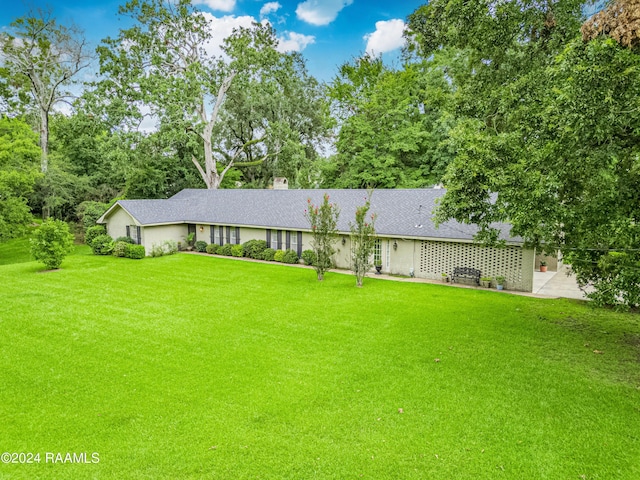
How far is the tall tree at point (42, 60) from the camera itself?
102 feet

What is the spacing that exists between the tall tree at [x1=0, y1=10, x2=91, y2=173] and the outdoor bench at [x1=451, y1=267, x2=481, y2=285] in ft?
110

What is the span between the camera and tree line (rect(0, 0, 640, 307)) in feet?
26.3

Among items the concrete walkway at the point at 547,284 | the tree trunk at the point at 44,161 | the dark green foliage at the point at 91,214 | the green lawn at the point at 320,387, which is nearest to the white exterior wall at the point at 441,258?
the concrete walkway at the point at 547,284

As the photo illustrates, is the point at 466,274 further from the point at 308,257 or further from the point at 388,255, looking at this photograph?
the point at 308,257

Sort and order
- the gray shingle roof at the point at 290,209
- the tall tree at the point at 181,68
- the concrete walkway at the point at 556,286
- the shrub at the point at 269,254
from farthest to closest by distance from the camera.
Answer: the tall tree at the point at 181,68
the shrub at the point at 269,254
the gray shingle roof at the point at 290,209
the concrete walkway at the point at 556,286

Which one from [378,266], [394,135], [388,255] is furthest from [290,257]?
[394,135]

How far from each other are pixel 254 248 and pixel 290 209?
3.25m

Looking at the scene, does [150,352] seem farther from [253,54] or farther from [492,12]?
[253,54]

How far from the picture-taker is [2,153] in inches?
837

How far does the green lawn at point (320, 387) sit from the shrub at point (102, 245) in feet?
34.6

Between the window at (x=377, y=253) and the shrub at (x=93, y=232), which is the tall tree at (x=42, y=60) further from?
the window at (x=377, y=253)

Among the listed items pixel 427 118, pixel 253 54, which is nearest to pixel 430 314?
pixel 427 118

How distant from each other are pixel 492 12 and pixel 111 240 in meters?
24.2

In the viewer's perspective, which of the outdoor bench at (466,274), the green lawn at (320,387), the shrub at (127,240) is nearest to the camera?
the green lawn at (320,387)
